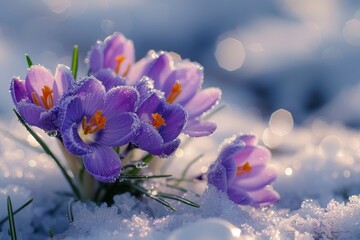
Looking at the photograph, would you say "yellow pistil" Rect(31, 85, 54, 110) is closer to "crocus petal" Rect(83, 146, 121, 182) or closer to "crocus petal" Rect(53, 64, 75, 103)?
"crocus petal" Rect(53, 64, 75, 103)

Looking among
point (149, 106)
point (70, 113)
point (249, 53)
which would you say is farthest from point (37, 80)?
point (249, 53)

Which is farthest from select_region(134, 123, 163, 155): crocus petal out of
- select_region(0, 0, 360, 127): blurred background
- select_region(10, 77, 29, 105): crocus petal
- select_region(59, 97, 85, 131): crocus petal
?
select_region(0, 0, 360, 127): blurred background

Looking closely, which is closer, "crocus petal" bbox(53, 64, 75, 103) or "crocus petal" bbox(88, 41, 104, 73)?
"crocus petal" bbox(53, 64, 75, 103)

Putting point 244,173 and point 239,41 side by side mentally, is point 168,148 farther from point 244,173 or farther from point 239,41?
point 239,41

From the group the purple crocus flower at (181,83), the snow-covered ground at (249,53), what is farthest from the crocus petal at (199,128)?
the snow-covered ground at (249,53)

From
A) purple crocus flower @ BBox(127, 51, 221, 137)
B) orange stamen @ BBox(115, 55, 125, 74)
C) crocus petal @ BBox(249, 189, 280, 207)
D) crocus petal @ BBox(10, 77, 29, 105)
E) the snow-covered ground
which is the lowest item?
crocus petal @ BBox(10, 77, 29, 105)

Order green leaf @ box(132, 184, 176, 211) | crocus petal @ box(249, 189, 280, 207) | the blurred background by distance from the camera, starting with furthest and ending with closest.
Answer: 1. the blurred background
2. crocus petal @ box(249, 189, 280, 207)
3. green leaf @ box(132, 184, 176, 211)
